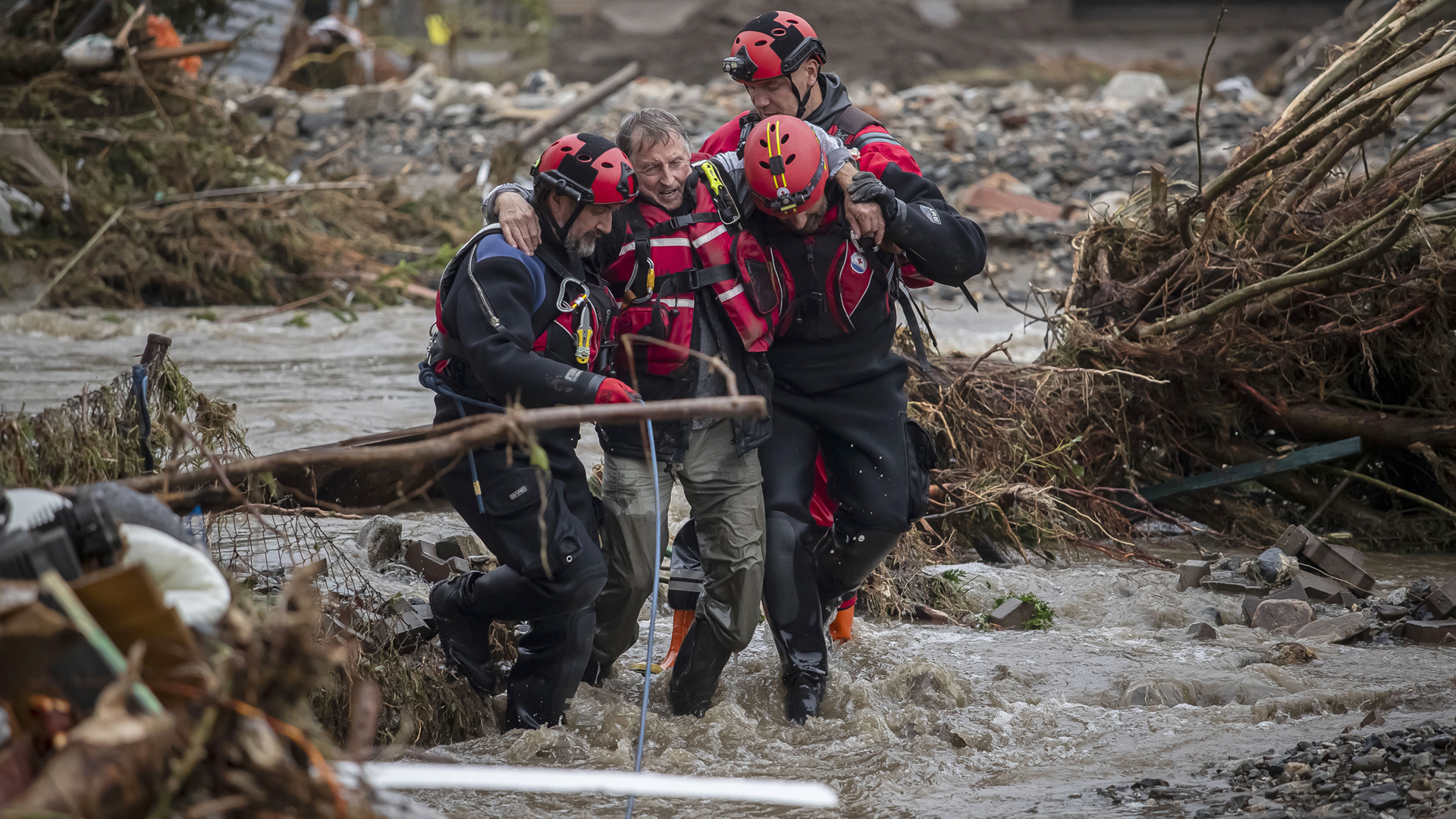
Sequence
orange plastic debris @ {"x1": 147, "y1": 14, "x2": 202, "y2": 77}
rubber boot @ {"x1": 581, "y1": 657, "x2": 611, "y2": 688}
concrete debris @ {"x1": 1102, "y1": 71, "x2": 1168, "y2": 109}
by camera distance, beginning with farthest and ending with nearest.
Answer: concrete debris @ {"x1": 1102, "y1": 71, "x2": 1168, "y2": 109} < orange plastic debris @ {"x1": 147, "y1": 14, "x2": 202, "y2": 77} < rubber boot @ {"x1": 581, "y1": 657, "x2": 611, "y2": 688}

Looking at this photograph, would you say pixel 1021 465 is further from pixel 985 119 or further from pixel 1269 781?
pixel 985 119

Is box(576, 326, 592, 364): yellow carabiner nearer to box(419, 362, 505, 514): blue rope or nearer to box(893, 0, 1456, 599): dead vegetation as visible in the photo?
box(419, 362, 505, 514): blue rope

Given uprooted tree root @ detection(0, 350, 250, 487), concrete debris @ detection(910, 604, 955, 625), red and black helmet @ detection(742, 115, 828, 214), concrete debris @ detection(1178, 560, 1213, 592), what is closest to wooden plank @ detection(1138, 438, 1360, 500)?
concrete debris @ detection(1178, 560, 1213, 592)

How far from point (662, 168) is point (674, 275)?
346mm

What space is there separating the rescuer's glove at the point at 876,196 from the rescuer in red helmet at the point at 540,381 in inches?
28.8

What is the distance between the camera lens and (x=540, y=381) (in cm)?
369

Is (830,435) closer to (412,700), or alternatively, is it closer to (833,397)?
(833,397)

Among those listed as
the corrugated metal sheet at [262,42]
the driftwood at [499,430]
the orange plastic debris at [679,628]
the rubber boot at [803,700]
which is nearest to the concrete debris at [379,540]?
the orange plastic debris at [679,628]

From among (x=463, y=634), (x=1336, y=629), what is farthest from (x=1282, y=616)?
(x=463, y=634)

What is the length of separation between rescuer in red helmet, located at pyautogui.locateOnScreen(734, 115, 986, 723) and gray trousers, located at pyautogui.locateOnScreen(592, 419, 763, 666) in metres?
0.16

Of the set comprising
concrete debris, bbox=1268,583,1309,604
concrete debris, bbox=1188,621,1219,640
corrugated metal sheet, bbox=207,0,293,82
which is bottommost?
concrete debris, bbox=1188,621,1219,640

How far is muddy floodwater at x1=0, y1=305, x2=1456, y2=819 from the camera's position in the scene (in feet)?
12.8

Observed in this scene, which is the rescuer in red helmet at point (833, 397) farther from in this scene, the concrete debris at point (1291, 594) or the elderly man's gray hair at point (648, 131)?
the concrete debris at point (1291, 594)

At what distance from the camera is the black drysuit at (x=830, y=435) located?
434 cm
